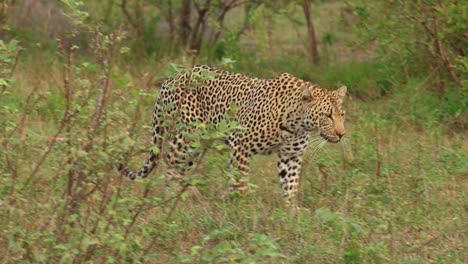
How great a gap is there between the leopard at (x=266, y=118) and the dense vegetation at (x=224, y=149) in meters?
0.20

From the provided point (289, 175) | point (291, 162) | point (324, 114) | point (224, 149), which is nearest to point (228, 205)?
point (289, 175)

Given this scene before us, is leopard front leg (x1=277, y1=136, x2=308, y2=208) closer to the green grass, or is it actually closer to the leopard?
the leopard

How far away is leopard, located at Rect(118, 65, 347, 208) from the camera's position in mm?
8047

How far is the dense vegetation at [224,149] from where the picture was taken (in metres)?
5.85

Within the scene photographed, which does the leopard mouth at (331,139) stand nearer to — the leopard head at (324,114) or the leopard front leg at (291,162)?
the leopard head at (324,114)

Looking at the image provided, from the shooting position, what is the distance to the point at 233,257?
577 cm

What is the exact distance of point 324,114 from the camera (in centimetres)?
804

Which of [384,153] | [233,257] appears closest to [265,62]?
[384,153]

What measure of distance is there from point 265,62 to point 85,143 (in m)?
6.64

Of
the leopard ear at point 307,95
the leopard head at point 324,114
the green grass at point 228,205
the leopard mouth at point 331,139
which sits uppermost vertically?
the leopard ear at point 307,95

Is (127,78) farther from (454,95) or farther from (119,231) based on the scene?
(454,95)

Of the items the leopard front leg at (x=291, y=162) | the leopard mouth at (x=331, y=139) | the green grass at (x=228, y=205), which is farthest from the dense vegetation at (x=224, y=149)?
the leopard mouth at (x=331, y=139)

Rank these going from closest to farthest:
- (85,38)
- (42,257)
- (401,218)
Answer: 1. (42,257)
2. (401,218)
3. (85,38)

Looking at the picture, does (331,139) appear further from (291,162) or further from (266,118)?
(266,118)
